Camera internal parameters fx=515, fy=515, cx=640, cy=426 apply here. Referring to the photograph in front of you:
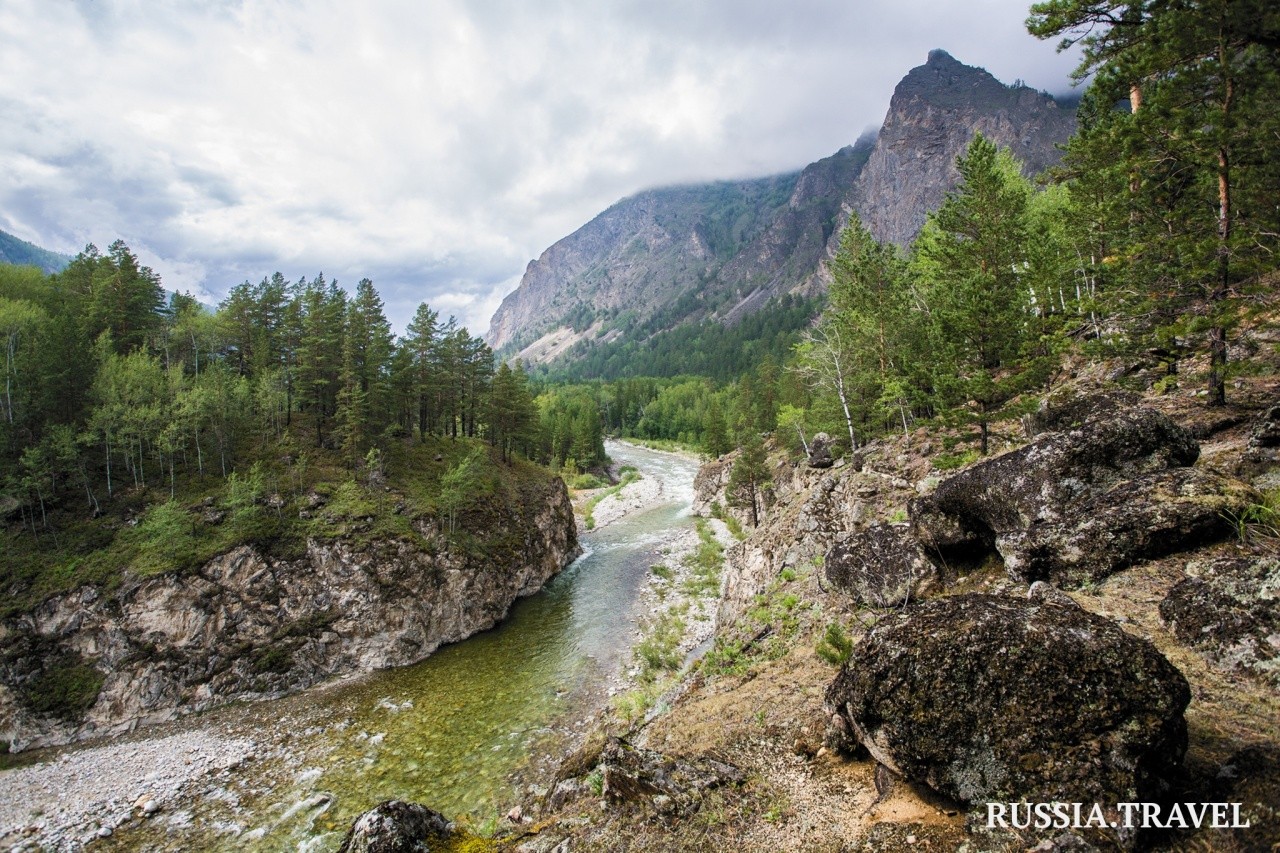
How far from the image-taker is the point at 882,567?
12.7 metres

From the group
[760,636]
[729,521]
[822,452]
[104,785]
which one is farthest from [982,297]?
[729,521]

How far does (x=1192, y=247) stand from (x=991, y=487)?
856 cm

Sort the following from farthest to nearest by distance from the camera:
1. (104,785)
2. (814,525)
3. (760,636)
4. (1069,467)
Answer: (814,525)
(104,785)
(760,636)
(1069,467)

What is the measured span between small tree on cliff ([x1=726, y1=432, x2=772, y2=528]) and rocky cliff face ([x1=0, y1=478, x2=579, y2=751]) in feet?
79.3

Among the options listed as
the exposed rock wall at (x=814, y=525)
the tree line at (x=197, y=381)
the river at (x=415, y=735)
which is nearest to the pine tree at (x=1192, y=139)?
the exposed rock wall at (x=814, y=525)

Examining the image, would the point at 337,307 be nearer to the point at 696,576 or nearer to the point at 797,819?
the point at 696,576

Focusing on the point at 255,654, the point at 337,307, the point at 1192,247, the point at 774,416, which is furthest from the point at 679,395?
the point at 1192,247

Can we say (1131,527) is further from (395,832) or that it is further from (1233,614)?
(395,832)

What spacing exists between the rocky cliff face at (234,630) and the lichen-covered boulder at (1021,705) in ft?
102

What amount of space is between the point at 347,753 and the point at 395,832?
18202 millimetres

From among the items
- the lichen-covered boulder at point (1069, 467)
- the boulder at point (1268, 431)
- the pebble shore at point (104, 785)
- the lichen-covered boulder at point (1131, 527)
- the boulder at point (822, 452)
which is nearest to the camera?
the lichen-covered boulder at point (1131, 527)

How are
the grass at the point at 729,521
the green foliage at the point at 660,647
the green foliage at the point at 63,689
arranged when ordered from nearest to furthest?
the green foliage at the point at 63,689, the green foliage at the point at 660,647, the grass at the point at 729,521

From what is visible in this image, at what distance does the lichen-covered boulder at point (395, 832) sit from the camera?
7691 mm

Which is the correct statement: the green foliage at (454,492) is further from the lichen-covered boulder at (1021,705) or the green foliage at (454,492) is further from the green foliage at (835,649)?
the lichen-covered boulder at (1021,705)
